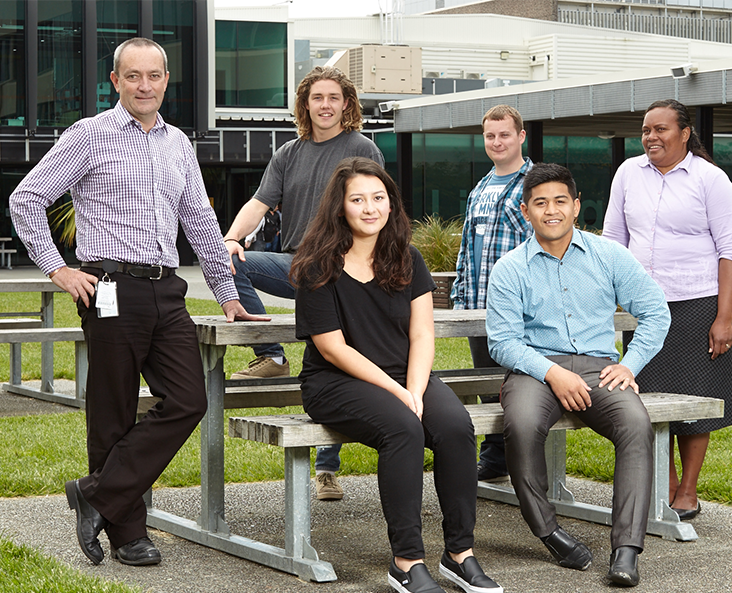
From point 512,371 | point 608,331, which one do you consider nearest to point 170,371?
point 512,371

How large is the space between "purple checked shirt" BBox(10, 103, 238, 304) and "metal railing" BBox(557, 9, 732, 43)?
241ft

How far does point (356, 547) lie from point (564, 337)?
1.34 m

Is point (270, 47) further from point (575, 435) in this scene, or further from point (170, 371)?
point (170, 371)

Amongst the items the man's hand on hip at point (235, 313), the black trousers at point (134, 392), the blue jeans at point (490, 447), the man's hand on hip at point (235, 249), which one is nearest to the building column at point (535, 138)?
the blue jeans at point (490, 447)

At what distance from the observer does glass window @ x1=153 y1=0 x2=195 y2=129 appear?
31203mm

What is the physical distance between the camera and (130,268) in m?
4.61

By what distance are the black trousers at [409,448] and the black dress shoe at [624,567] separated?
1.90ft

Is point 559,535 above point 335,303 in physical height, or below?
below

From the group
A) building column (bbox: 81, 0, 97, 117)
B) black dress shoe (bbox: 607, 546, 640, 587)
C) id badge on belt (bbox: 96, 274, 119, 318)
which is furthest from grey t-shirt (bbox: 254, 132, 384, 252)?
building column (bbox: 81, 0, 97, 117)

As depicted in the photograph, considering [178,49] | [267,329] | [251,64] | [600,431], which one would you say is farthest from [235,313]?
[251,64]

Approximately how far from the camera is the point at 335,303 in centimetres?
454

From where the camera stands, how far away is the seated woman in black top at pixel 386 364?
4.17 meters

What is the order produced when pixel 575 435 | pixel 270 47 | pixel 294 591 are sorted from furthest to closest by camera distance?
pixel 270 47 → pixel 575 435 → pixel 294 591

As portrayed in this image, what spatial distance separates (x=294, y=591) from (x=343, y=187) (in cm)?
167
